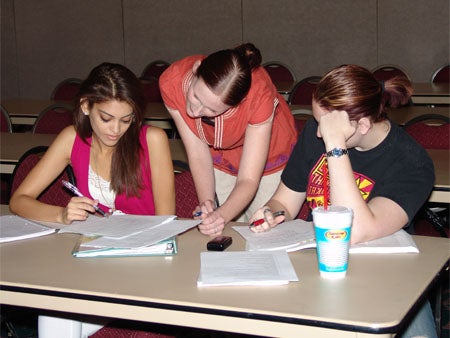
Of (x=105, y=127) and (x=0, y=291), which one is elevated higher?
(x=105, y=127)

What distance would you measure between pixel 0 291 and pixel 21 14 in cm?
792

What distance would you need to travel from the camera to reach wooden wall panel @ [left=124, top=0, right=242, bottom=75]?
830 cm

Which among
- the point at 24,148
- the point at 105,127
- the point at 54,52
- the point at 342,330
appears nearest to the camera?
the point at 342,330

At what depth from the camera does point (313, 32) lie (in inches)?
314

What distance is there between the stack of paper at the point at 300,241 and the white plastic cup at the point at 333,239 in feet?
0.67

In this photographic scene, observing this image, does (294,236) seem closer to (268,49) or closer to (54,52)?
(268,49)

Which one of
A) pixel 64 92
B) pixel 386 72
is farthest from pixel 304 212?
pixel 64 92

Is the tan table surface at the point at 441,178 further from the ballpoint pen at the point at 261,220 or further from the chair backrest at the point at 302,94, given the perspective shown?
the chair backrest at the point at 302,94

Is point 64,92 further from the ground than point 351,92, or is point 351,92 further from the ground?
point 351,92

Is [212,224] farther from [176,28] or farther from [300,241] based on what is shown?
[176,28]

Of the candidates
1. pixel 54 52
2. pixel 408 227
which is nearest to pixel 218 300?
pixel 408 227

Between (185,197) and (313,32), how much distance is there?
5566 mm

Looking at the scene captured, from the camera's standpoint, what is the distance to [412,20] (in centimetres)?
756

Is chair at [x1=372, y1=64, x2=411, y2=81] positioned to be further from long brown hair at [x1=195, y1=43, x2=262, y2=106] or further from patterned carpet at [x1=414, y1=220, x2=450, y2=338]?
long brown hair at [x1=195, y1=43, x2=262, y2=106]
